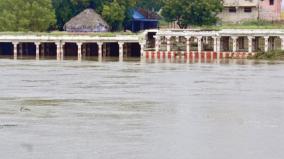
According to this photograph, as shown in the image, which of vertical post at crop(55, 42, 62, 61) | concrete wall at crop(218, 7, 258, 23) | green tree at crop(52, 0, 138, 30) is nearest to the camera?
vertical post at crop(55, 42, 62, 61)

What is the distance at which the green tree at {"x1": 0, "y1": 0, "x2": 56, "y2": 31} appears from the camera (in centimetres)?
8788

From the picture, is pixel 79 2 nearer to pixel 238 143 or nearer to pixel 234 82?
pixel 234 82

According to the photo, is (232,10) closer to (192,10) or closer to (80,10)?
(192,10)


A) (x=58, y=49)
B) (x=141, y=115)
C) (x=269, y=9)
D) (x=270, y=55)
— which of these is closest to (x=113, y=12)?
(x=58, y=49)

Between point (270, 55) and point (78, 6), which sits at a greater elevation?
point (78, 6)

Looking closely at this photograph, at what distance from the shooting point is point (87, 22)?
8844 centimetres

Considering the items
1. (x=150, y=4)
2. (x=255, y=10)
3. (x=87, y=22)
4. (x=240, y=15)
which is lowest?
(x=87, y=22)

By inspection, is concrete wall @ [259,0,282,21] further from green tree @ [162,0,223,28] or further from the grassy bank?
the grassy bank

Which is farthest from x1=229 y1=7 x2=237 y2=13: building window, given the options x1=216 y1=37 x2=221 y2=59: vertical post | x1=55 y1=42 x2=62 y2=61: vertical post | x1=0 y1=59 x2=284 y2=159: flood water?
x1=0 y1=59 x2=284 y2=159: flood water

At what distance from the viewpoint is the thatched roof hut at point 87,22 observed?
290ft

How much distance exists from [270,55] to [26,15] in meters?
22.5

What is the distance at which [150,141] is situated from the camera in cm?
3020

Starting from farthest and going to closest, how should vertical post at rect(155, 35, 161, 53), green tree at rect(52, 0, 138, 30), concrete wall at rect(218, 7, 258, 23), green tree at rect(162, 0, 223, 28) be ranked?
concrete wall at rect(218, 7, 258, 23)
green tree at rect(52, 0, 138, 30)
green tree at rect(162, 0, 223, 28)
vertical post at rect(155, 35, 161, 53)

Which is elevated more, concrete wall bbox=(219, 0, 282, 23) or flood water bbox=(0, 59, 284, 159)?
concrete wall bbox=(219, 0, 282, 23)
